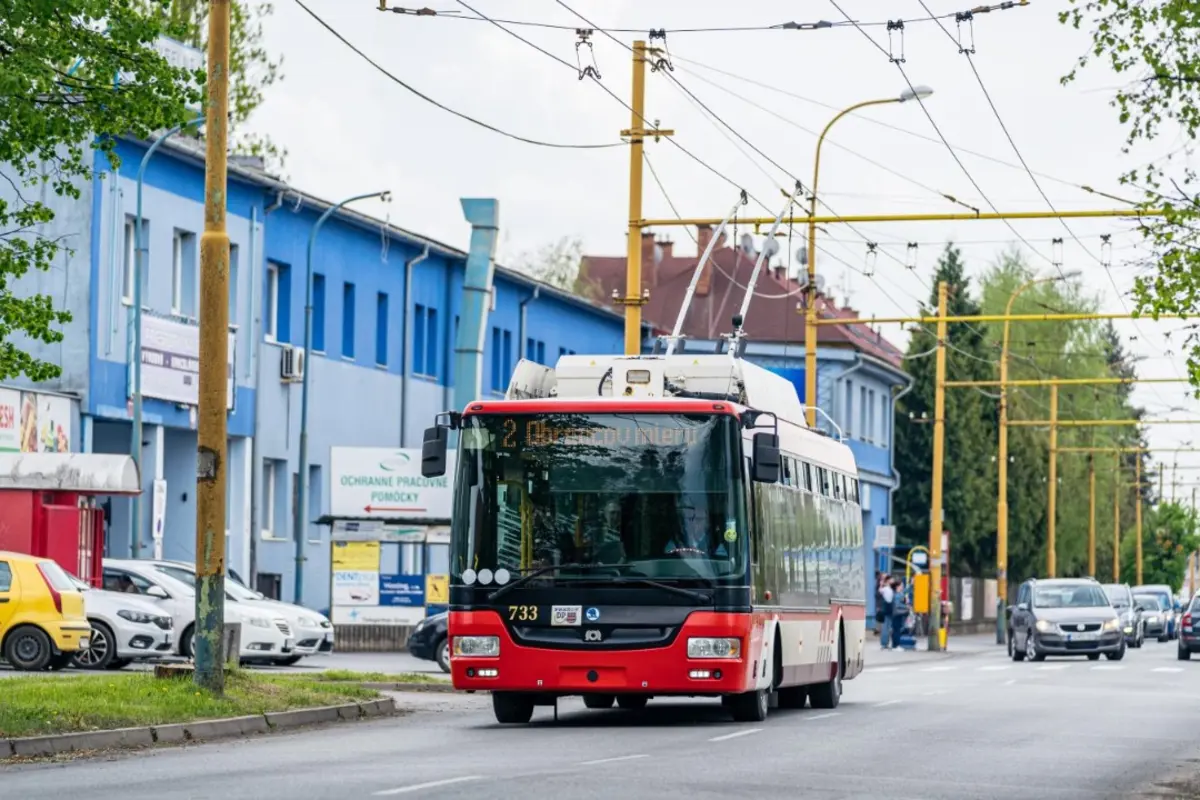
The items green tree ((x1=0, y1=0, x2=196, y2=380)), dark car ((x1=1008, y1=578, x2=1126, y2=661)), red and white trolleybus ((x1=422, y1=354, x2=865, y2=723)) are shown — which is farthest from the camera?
dark car ((x1=1008, y1=578, x2=1126, y2=661))

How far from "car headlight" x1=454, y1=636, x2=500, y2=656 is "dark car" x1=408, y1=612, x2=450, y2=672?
42.5 ft

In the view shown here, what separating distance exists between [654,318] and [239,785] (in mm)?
75979

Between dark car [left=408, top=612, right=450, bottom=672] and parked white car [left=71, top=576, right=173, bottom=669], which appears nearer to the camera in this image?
parked white car [left=71, top=576, right=173, bottom=669]

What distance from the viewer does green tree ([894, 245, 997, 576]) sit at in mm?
91125

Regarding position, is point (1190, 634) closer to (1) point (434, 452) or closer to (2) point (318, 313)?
(2) point (318, 313)

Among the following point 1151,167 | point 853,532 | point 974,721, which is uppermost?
point 1151,167

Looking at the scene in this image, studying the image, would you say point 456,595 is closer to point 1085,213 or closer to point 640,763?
point 640,763

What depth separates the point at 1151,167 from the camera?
18703 millimetres

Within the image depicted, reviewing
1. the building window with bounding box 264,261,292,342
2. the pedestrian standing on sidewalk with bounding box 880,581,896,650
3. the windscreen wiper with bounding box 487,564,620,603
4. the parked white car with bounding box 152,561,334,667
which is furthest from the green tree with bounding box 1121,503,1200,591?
the windscreen wiper with bounding box 487,564,620,603

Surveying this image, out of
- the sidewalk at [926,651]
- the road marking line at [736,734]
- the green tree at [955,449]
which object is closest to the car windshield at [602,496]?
the road marking line at [736,734]

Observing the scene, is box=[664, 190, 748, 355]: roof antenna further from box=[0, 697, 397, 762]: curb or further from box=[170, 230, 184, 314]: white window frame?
box=[170, 230, 184, 314]: white window frame

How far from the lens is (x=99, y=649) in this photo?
3158 cm

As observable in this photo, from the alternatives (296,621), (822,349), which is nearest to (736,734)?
(296,621)

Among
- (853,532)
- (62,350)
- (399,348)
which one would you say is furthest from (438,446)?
(399,348)
